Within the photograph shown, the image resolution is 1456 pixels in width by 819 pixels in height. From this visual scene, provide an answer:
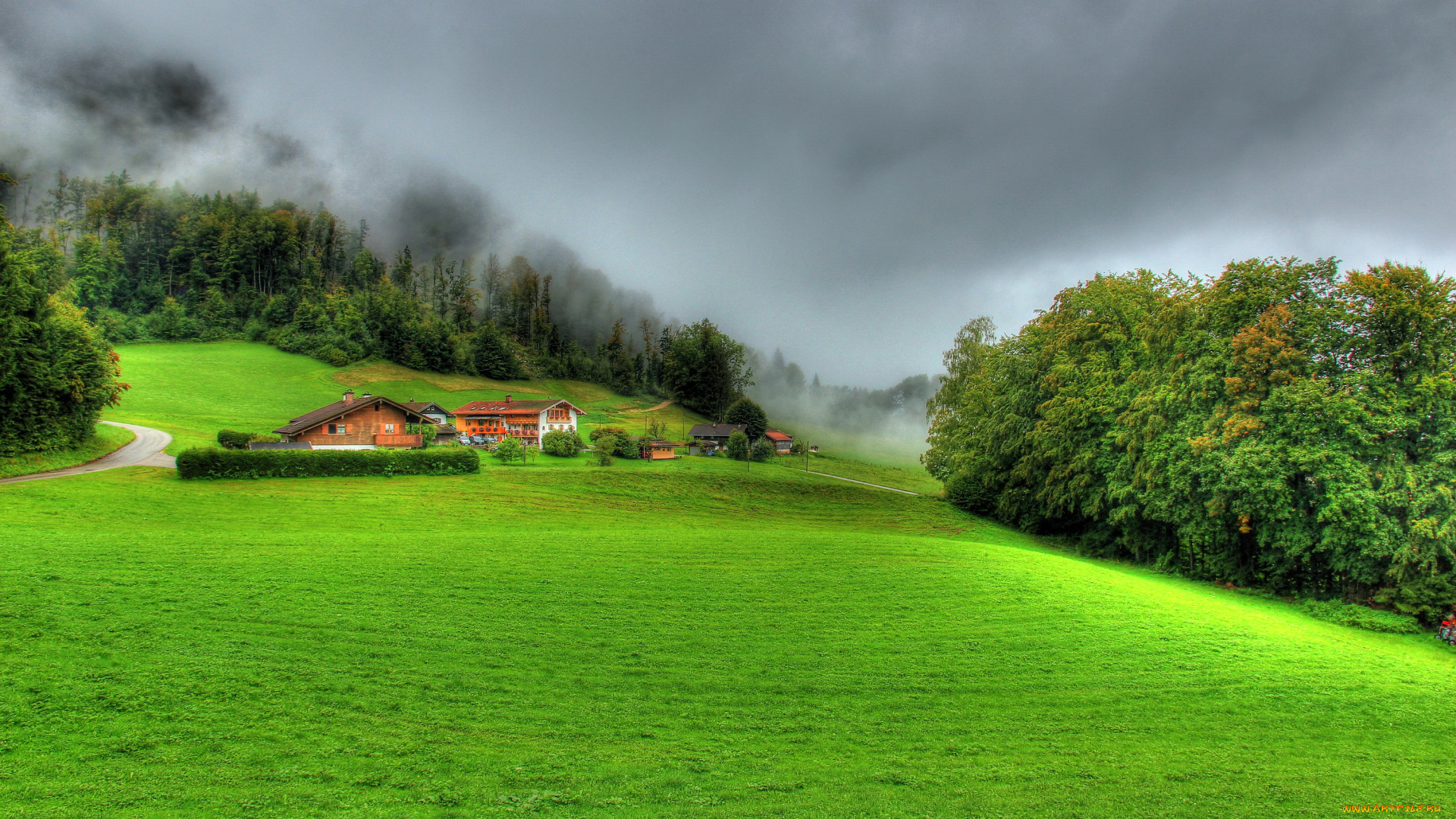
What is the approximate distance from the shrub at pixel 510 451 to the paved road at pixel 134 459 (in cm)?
1866

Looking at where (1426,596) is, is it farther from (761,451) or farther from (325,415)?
(325,415)

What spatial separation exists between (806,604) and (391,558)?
12883 millimetres

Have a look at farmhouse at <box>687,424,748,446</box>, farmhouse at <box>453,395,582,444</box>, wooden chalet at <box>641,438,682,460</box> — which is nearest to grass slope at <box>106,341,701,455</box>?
farmhouse at <box>687,424,748,446</box>

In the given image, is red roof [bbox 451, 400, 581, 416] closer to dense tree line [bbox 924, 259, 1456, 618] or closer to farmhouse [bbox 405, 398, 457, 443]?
farmhouse [bbox 405, 398, 457, 443]

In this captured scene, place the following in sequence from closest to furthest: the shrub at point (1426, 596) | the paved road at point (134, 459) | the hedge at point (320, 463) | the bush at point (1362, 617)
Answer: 1. the shrub at point (1426, 596)
2. the bush at point (1362, 617)
3. the paved road at point (134, 459)
4. the hedge at point (320, 463)

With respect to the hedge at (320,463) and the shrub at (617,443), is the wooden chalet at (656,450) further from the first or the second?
the hedge at (320,463)

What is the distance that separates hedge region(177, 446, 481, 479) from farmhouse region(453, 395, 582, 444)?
20.0m

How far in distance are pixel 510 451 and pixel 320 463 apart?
12.9 m

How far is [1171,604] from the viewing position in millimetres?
18719

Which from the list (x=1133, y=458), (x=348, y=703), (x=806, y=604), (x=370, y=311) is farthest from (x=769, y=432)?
(x=370, y=311)

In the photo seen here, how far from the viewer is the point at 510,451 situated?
45.5 meters

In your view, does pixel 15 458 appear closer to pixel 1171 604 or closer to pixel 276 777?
pixel 276 777

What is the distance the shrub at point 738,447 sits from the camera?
60.0m

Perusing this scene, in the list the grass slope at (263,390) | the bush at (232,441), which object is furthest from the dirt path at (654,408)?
the bush at (232,441)
